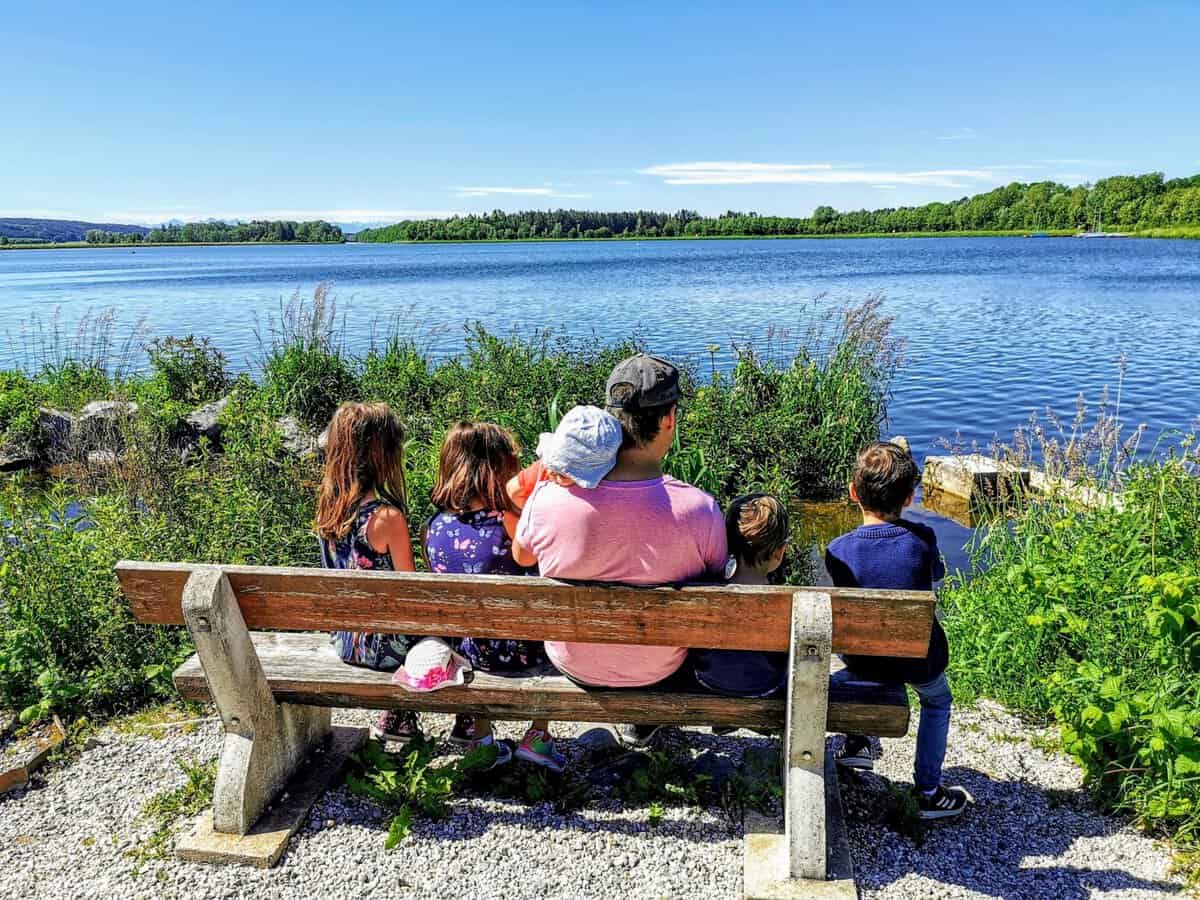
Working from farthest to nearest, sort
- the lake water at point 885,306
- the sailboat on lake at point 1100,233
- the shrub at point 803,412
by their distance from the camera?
1. the sailboat on lake at point 1100,233
2. the lake water at point 885,306
3. the shrub at point 803,412

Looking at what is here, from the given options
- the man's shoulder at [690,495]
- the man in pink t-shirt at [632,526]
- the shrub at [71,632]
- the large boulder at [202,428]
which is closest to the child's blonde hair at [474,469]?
the man in pink t-shirt at [632,526]

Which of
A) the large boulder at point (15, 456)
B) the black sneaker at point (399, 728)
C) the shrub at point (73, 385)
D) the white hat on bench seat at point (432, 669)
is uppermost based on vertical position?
the white hat on bench seat at point (432, 669)

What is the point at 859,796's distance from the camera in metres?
3.25

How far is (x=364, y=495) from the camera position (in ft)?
11.1

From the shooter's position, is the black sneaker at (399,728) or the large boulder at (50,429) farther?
the large boulder at (50,429)

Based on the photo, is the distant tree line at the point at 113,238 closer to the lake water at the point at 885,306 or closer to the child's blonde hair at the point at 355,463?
the lake water at the point at 885,306

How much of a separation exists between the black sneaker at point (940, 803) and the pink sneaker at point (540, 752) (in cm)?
133

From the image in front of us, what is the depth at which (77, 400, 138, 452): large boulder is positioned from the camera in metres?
8.13

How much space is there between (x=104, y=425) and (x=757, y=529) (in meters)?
8.41

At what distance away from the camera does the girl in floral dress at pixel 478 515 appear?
3285 mm

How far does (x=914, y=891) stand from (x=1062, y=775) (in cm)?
107

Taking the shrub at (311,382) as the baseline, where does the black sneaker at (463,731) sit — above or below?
below

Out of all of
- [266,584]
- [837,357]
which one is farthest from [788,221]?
[266,584]

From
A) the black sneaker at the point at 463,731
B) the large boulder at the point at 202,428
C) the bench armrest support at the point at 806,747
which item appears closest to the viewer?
the bench armrest support at the point at 806,747
